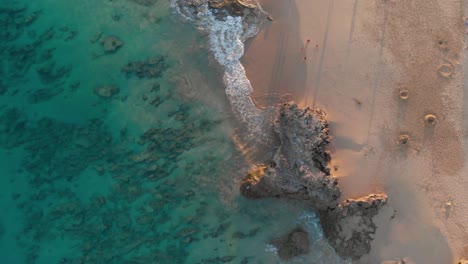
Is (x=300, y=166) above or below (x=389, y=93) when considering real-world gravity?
below

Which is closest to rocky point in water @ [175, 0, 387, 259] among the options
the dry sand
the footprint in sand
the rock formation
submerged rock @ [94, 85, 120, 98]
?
the dry sand

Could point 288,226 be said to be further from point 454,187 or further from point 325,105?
point 454,187

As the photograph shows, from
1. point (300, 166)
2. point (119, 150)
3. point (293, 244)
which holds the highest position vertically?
point (300, 166)

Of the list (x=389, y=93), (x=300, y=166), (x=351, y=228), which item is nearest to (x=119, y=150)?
(x=300, y=166)

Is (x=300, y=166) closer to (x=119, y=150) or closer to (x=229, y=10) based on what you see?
(x=229, y=10)

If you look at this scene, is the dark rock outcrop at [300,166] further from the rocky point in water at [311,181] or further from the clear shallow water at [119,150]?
the clear shallow water at [119,150]

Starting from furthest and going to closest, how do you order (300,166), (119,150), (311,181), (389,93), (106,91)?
(106,91) → (119,150) → (389,93) → (300,166) → (311,181)
